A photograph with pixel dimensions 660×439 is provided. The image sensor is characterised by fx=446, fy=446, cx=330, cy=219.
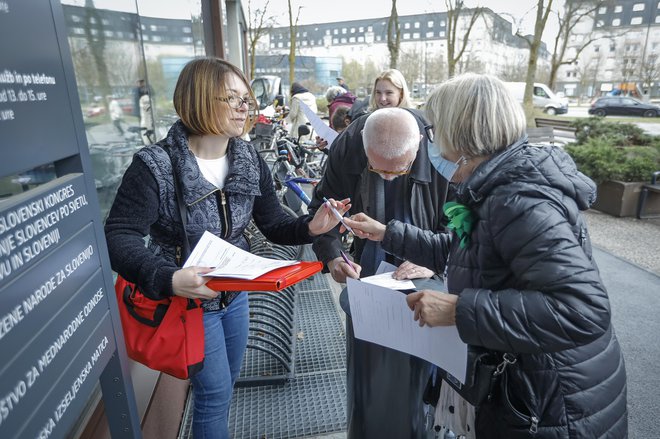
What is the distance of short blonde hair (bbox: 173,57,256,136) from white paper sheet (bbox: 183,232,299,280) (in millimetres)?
416

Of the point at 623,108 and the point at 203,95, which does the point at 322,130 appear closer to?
the point at 203,95

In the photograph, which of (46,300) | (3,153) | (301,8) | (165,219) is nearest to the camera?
(3,153)

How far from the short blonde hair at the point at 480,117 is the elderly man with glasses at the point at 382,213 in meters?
0.63

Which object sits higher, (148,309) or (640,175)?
(148,309)

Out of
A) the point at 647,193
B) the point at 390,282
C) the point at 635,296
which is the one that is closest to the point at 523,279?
the point at 390,282

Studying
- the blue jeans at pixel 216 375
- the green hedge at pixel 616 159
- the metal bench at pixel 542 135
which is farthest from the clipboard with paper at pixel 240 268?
the metal bench at pixel 542 135

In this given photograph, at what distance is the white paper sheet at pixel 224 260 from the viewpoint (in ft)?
4.67

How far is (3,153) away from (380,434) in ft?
5.76

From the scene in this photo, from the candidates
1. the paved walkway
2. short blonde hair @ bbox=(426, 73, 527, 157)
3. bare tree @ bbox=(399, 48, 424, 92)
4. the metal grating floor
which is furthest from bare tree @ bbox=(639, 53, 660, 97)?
short blonde hair @ bbox=(426, 73, 527, 157)

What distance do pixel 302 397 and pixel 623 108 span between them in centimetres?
3520

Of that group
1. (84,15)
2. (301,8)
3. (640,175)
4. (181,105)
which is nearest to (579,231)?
(181,105)

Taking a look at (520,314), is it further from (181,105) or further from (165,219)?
(181,105)

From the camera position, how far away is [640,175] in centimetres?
648

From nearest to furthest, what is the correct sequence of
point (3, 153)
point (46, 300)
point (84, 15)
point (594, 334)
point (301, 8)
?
point (3, 153) < point (46, 300) < point (594, 334) < point (84, 15) < point (301, 8)
